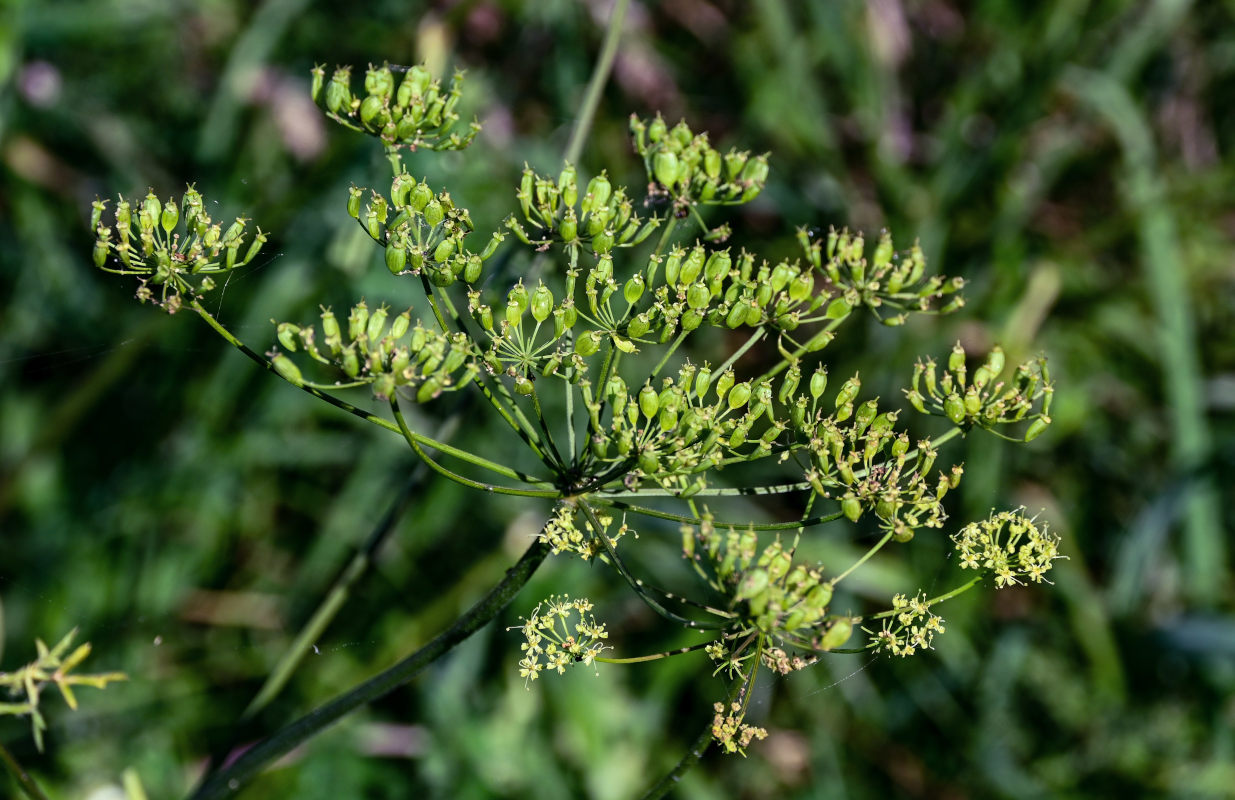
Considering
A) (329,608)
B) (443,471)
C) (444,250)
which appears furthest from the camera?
(329,608)

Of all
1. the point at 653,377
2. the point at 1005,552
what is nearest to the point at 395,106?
the point at 653,377

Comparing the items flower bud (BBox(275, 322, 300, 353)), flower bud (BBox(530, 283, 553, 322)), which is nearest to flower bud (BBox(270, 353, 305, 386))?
flower bud (BBox(275, 322, 300, 353))

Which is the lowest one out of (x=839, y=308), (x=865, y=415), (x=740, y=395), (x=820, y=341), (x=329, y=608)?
(x=329, y=608)

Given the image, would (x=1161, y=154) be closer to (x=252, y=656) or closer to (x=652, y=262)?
(x=652, y=262)

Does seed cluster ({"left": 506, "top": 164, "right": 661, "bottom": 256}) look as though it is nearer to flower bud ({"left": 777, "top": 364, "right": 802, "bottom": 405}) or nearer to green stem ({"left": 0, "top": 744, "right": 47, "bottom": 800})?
flower bud ({"left": 777, "top": 364, "right": 802, "bottom": 405})

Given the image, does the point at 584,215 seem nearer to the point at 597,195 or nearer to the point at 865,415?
the point at 597,195

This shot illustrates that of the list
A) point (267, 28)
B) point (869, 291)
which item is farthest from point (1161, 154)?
point (267, 28)

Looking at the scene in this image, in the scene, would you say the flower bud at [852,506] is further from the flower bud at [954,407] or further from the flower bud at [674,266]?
the flower bud at [674,266]
